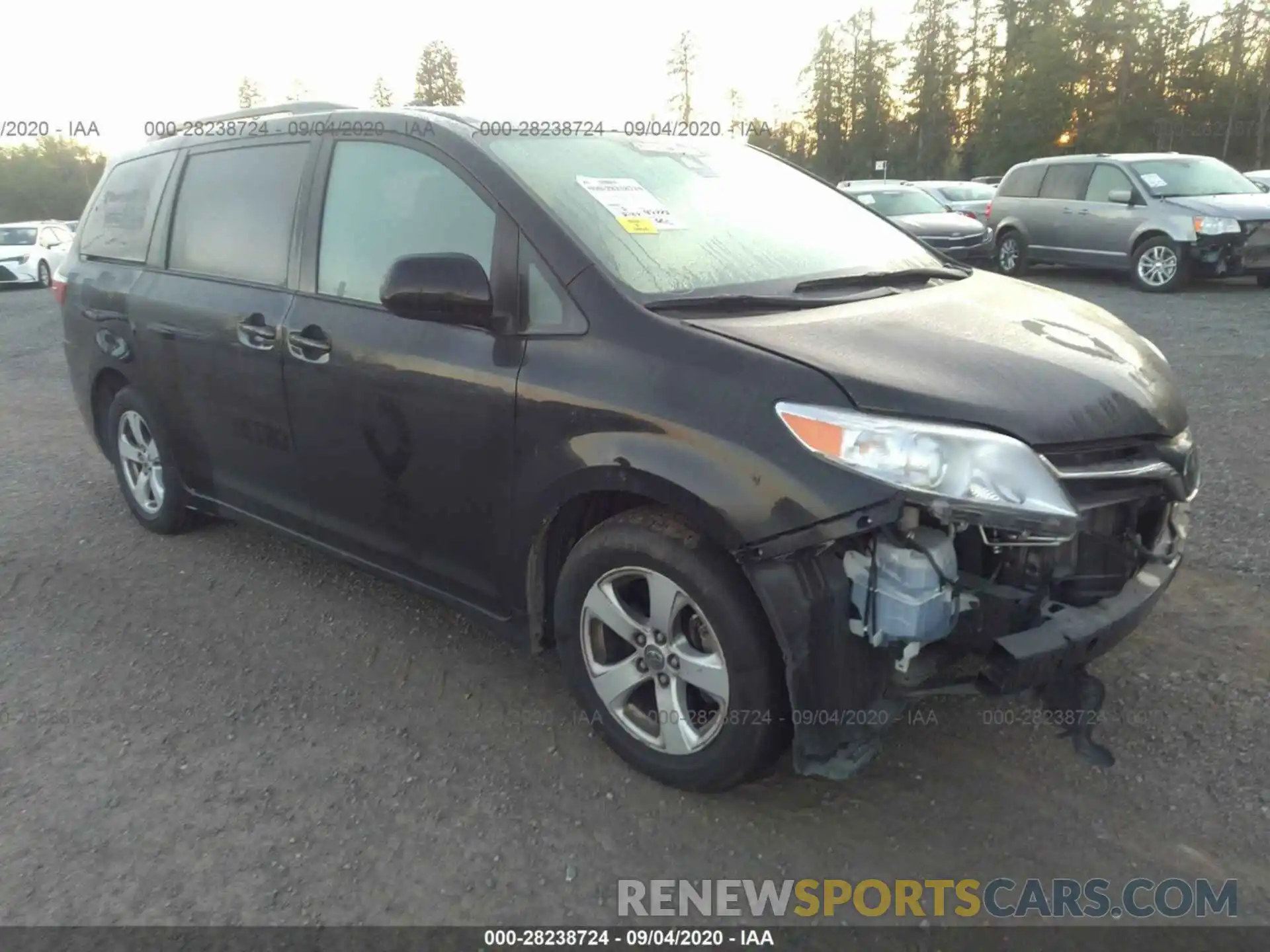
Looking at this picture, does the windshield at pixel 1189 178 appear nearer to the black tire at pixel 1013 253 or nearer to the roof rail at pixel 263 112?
the black tire at pixel 1013 253

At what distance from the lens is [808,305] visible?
283cm

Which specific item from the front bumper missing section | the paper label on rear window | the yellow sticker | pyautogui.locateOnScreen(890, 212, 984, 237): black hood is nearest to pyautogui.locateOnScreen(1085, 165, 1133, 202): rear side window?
pyautogui.locateOnScreen(890, 212, 984, 237): black hood

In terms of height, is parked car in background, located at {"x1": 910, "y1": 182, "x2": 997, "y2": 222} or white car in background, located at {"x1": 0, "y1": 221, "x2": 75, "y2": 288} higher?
parked car in background, located at {"x1": 910, "y1": 182, "x2": 997, "y2": 222}

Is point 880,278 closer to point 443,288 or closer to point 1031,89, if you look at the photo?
point 443,288

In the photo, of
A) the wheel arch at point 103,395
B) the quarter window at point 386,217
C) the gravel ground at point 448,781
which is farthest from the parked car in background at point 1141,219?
the wheel arch at point 103,395

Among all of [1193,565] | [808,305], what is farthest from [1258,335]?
[808,305]

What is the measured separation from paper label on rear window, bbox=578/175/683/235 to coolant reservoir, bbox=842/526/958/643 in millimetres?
1263

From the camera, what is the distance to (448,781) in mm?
2834

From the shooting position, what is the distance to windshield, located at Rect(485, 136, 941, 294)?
2869 mm

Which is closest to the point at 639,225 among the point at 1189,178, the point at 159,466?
the point at 159,466

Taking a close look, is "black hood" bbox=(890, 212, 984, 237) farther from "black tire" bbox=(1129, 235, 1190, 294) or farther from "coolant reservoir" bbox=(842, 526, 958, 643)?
"coolant reservoir" bbox=(842, 526, 958, 643)

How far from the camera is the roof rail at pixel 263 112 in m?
3.87

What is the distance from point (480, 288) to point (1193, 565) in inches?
122

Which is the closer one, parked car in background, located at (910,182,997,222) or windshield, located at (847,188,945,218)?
windshield, located at (847,188,945,218)
